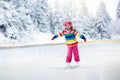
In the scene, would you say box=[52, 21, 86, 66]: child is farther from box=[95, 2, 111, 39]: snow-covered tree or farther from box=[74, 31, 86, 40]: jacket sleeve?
box=[95, 2, 111, 39]: snow-covered tree

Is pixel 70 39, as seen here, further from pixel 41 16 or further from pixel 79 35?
pixel 41 16

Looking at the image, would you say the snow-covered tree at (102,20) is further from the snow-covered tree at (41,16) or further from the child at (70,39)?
the snow-covered tree at (41,16)

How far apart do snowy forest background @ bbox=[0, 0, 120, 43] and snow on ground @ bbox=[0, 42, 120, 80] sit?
84 millimetres

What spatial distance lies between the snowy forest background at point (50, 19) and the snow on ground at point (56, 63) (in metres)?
0.08

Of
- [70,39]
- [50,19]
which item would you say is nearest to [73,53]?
[70,39]

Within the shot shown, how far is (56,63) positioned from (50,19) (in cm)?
28

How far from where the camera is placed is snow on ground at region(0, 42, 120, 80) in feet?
6.68

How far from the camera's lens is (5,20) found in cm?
211

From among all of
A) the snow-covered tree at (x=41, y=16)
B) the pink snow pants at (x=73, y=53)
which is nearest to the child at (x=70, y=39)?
the pink snow pants at (x=73, y=53)

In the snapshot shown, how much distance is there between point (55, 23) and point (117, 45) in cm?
40

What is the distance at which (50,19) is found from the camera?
2.18 meters

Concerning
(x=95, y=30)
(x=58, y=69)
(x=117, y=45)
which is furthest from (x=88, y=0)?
(x=58, y=69)

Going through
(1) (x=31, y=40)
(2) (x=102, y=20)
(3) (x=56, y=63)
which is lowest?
(3) (x=56, y=63)

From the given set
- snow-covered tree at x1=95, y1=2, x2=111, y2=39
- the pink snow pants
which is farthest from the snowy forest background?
the pink snow pants
